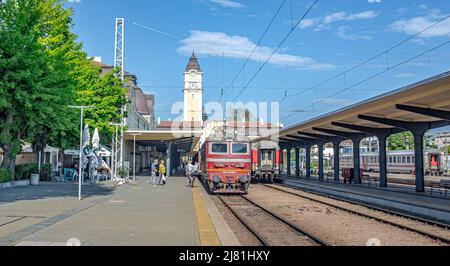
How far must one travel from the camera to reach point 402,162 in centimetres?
5072

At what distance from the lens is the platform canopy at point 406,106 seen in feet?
55.5

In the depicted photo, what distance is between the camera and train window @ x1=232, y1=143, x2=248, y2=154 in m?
24.8

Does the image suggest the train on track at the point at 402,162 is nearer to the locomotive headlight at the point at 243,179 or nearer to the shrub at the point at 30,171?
the locomotive headlight at the point at 243,179

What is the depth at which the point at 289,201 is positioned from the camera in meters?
22.0

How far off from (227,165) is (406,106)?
9.06 meters

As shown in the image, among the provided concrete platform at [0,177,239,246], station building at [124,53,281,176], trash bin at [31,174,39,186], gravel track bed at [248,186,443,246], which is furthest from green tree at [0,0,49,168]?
station building at [124,53,281,176]

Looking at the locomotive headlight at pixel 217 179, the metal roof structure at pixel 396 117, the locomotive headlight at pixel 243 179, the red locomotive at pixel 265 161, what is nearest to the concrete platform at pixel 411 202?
the metal roof structure at pixel 396 117

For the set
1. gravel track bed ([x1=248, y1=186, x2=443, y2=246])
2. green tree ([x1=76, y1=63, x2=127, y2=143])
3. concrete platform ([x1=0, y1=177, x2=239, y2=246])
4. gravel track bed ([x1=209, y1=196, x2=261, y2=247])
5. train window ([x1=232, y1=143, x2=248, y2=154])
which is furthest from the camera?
green tree ([x1=76, y1=63, x2=127, y2=143])

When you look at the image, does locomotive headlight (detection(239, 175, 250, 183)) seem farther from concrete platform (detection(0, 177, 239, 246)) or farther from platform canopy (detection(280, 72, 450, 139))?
concrete platform (detection(0, 177, 239, 246))

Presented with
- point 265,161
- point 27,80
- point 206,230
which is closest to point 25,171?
Answer: point 27,80

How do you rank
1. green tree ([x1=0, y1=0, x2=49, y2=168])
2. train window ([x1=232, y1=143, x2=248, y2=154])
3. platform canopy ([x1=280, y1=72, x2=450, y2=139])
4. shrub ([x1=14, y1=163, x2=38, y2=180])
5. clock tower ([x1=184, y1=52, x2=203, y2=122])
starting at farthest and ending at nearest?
clock tower ([x1=184, y1=52, x2=203, y2=122])
shrub ([x1=14, y1=163, x2=38, y2=180])
train window ([x1=232, y1=143, x2=248, y2=154])
green tree ([x1=0, y1=0, x2=49, y2=168])
platform canopy ([x1=280, y1=72, x2=450, y2=139])

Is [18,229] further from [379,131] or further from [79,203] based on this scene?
[379,131]

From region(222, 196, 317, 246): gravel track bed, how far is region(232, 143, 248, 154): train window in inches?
242
